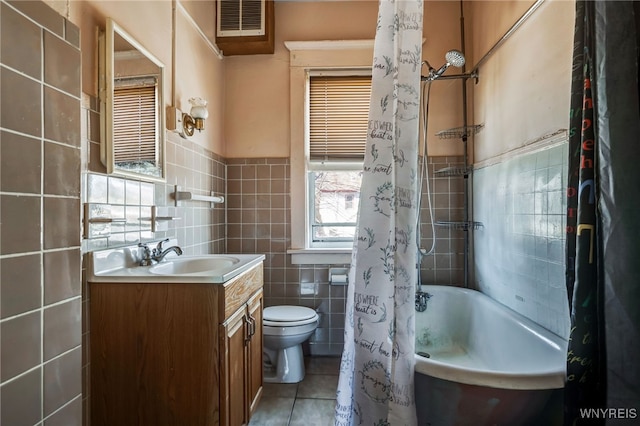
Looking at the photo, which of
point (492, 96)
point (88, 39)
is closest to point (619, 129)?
point (492, 96)

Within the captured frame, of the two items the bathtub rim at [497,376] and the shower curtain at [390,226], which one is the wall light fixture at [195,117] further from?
the bathtub rim at [497,376]

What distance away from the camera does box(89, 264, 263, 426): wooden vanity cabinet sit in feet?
4.06

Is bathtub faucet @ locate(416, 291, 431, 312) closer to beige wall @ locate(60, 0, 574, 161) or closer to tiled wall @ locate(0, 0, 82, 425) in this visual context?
beige wall @ locate(60, 0, 574, 161)

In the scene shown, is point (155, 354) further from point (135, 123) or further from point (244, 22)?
point (244, 22)

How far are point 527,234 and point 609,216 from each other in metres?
0.87

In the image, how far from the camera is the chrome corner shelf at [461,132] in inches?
90.5

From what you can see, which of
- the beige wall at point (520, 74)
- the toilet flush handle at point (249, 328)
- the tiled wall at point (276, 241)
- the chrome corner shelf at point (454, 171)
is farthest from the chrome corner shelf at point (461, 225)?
the toilet flush handle at point (249, 328)

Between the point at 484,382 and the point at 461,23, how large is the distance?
2.50m

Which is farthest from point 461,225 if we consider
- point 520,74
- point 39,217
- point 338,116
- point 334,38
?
point 39,217

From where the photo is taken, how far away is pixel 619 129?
87cm

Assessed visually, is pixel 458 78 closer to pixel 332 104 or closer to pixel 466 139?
pixel 466 139

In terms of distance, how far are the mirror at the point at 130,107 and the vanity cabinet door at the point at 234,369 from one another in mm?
826

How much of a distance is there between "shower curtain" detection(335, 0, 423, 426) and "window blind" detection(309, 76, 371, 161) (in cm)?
140

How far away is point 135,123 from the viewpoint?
1.52 m
